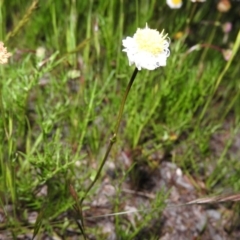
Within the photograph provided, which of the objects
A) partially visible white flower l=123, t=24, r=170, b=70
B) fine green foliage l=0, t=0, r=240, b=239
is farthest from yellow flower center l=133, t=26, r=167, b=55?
fine green foliage l=0, t=0, r=240, b=239

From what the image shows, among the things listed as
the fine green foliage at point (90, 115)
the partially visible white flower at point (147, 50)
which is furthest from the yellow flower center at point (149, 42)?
the fine green foliage at point (90, 115)

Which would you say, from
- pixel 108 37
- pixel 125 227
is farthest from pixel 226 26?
pixel 125 227

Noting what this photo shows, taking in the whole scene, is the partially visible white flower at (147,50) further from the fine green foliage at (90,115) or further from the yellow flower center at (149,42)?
the fine green foliage at (90,115)

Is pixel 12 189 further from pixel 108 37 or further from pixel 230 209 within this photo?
pixel 230 209

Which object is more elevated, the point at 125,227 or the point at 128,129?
the point at 128,129

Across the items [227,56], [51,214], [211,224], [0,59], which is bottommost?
[51,214]
